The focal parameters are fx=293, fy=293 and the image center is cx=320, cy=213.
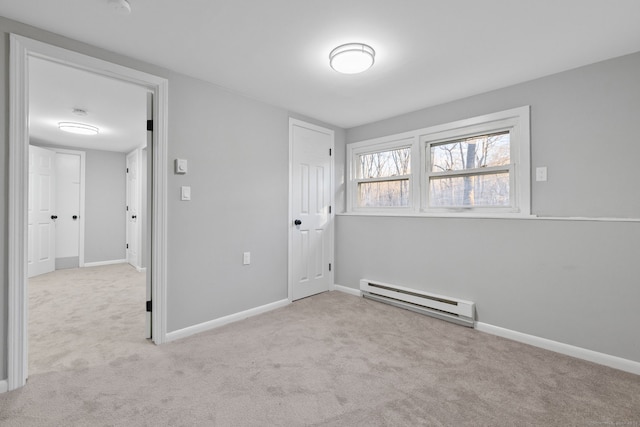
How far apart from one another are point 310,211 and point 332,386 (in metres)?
2.17

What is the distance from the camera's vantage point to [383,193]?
3797mm

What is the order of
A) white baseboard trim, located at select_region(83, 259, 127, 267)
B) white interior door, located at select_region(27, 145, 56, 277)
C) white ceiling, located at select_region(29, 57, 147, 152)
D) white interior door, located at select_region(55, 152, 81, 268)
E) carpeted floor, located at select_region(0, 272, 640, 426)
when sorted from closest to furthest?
carpeted floor, located at select_region(0, 272, 640, 426) → white ceiling, located at select_region(29, 57, 147, 152) → white interior door, located at select_region(27, 145, 56, 277) → white interior door, located at select_region(55, 152, 81, 268) → white baseboard trim, located at select_region(83, 259, 127, 267)

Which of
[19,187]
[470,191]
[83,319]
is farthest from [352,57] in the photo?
[83,319]

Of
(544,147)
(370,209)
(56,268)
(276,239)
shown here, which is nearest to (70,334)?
(276,239)

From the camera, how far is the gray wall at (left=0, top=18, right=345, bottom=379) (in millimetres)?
2486

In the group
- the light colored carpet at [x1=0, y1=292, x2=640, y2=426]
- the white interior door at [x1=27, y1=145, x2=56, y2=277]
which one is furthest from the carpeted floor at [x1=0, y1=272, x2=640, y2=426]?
the white interior door at [x1=27, y1=145, x2=56, y2=277]

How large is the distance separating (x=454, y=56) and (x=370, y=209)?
81.8 inches

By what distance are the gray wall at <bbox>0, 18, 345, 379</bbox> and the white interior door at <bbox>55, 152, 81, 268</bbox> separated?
446 centimetres

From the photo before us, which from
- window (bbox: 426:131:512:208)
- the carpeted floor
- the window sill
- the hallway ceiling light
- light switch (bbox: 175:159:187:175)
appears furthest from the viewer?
the hallway ceiling light

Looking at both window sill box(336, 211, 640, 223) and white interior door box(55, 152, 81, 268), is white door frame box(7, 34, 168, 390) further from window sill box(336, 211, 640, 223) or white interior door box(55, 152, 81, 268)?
white interior door box(55, 152, 81, 268)

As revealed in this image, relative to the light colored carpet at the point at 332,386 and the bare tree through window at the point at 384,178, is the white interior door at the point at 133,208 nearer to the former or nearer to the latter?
the light colored carpet at the point at 332,386

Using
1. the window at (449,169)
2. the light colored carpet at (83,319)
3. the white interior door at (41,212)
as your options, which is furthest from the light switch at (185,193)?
the white interior door at (41,212)

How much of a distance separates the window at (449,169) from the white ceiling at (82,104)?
2.71 m

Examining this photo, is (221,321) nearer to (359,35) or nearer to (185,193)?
(185,193)
